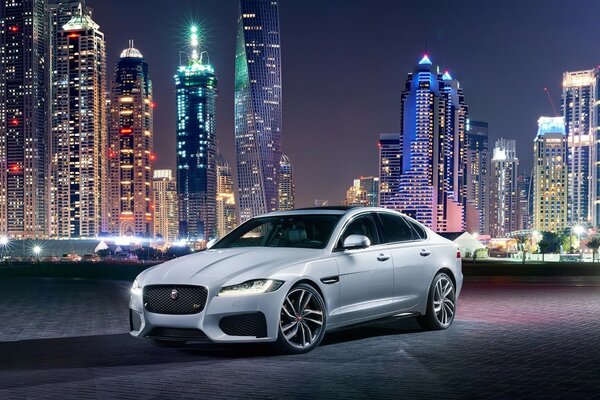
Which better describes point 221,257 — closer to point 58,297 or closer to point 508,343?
point 508,343

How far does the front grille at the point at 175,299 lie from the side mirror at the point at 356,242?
1.78 metres

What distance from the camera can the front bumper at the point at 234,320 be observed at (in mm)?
8172

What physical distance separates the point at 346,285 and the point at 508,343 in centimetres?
209

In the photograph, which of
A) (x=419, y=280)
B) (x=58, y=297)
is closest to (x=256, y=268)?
(x=419, y=280)

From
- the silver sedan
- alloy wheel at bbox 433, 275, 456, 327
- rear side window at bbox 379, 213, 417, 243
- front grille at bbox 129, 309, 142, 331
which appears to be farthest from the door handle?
front grille at bbox 129, 309, 142, 331

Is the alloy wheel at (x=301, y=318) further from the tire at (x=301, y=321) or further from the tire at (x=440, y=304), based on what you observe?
the tire at (x=440, y=304)

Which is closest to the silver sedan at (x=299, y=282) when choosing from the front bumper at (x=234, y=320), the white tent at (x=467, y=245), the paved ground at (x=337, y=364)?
the front bumper at (x=234, y=320)

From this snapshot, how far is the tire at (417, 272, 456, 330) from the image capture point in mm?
10648

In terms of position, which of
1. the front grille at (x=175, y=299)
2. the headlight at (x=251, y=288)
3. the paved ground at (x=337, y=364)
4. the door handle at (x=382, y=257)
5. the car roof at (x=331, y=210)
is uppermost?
the car roof at (x=331, y=210)

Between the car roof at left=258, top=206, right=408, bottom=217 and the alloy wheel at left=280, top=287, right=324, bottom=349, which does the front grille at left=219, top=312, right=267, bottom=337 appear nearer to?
the alloy wheel at left=280, top=287, right=324, bottom=349

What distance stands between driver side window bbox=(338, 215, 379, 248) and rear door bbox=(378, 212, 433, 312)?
17cm

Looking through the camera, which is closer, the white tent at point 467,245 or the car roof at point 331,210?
the car roof at point 331,210

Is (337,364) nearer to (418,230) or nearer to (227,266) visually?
(227,266)

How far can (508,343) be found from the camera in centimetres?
956
